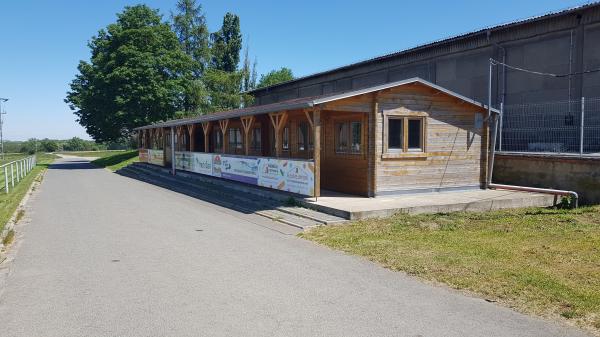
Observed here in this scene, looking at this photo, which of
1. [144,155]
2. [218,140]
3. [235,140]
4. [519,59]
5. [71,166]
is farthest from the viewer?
[71,166]

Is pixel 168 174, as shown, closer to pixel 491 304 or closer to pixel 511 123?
pixel 511 123

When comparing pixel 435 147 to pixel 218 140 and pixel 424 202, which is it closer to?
pixel 424 202

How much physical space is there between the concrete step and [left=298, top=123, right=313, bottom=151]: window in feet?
9.16

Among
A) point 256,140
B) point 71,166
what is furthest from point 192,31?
point 256,140

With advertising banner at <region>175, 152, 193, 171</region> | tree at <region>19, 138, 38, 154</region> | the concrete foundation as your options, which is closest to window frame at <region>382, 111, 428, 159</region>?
the concrete foundation

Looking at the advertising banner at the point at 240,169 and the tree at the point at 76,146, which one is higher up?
the tree at the point at 76,146

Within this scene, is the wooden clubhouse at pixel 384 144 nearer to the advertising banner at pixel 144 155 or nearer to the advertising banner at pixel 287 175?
the advertising banner at pixel 287 175

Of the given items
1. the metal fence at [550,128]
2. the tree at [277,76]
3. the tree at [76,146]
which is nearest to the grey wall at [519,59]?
the metal fence at [550,128]

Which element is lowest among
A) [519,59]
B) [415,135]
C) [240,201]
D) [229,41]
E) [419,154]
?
[240,201]

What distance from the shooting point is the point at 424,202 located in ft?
39.7

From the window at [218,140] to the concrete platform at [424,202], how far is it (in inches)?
491

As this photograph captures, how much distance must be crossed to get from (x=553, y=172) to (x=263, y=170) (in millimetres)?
8784

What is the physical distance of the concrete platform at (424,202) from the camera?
433 inches

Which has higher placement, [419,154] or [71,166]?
[419,154]
